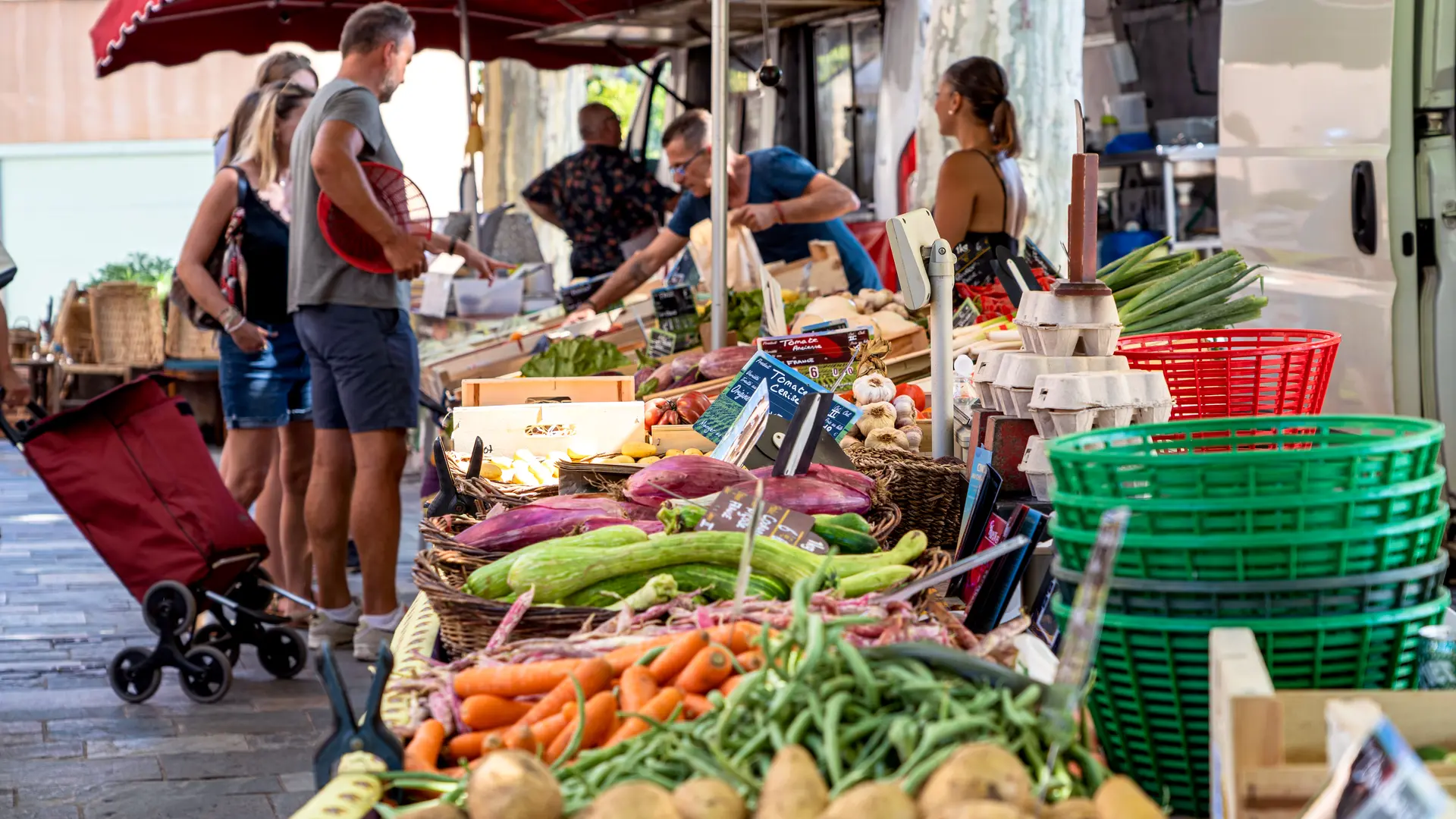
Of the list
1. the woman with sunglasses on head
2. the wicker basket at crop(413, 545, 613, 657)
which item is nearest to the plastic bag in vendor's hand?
the wicker basket at crop(413, 545, 613, 657)

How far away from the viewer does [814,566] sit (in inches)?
84.0

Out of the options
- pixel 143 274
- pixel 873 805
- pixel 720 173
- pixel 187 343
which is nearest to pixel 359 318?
pixel 720 173

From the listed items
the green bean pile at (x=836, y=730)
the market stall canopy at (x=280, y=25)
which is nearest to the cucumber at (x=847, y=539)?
the green bean pile at (x=836, y=730)

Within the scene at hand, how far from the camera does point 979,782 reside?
1.20 metres

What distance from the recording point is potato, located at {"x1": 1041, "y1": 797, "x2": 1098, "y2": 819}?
120 cm

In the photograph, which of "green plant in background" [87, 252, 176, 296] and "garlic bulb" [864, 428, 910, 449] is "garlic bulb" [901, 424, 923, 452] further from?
"green plant in background" [87, 252, 176, 296]

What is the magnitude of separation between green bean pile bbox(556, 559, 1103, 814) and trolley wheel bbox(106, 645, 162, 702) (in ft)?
12.5

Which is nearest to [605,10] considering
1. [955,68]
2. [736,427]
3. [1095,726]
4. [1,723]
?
[955,68]

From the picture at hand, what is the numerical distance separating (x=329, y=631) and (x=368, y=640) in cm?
29

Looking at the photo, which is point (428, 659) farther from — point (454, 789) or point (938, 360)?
point (938, 360)

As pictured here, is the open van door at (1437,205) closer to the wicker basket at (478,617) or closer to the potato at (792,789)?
the wicker basket at (478,617)

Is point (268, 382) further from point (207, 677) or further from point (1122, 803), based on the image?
point (1122, 803)

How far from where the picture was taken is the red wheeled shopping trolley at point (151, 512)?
4801mm

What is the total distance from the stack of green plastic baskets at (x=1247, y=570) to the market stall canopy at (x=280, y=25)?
8230 millimetres
